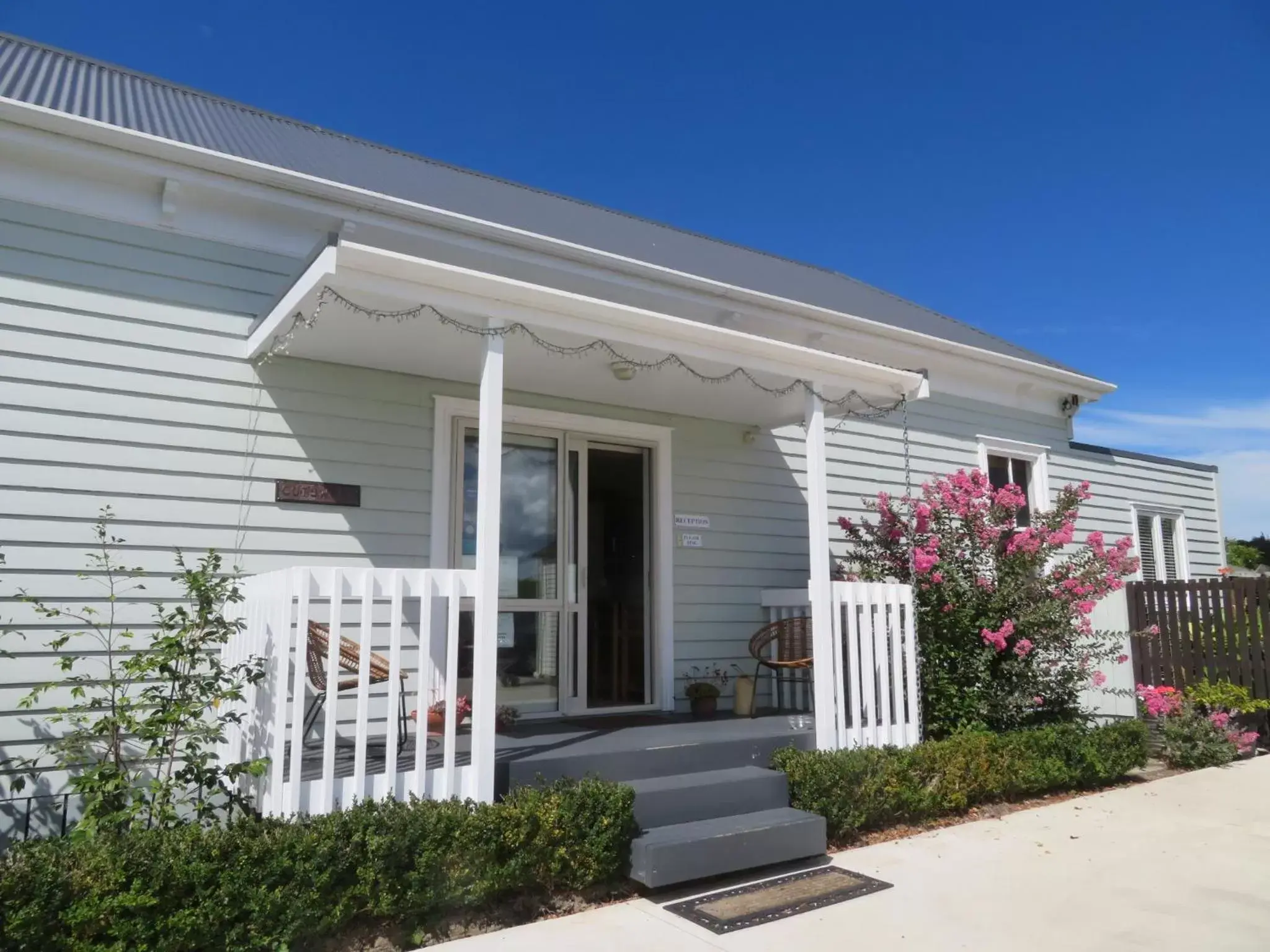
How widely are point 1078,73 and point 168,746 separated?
32.7 ft

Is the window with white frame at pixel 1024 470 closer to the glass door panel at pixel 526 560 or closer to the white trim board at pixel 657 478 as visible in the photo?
the white trim board at pixel 657 478

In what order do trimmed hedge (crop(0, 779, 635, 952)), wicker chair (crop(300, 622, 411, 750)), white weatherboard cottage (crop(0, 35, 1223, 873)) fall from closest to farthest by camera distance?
trimmed hedge (crop(0, 779, 635, 952)) < white weatherboard cottage (crop(0, 35, 1223, 873)) < wicker chair (crop(300, 622, 411, 750))

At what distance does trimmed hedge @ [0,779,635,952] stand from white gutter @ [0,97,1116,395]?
341 cm

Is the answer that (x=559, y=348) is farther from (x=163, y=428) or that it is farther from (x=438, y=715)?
(x=438, y=715)

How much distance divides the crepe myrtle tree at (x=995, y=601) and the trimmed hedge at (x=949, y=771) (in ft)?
0.92

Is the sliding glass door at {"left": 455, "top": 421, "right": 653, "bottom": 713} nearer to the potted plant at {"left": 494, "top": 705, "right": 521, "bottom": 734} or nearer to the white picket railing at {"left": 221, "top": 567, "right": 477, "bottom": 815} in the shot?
the potted plant at {"left": 494, "top": 705, "right": 521, "bottom": 734}

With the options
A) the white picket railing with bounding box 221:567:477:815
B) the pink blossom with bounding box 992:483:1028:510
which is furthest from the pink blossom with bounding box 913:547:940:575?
the white picket railing with bounding box 221:567:477:815

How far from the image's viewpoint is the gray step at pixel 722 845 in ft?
13.0

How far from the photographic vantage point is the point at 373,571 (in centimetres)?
391

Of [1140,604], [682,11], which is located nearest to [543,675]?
[1140,604]

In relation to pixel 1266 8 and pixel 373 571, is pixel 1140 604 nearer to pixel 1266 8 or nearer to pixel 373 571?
pixel 1266 8

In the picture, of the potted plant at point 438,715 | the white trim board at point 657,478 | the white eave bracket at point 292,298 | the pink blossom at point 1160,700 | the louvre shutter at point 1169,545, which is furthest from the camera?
the louvre shutter at point 1169,545

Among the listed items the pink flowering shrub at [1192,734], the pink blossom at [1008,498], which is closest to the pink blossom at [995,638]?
the pink blossom at [1008,498]

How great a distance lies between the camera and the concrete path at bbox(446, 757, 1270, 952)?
3457 millimetres
